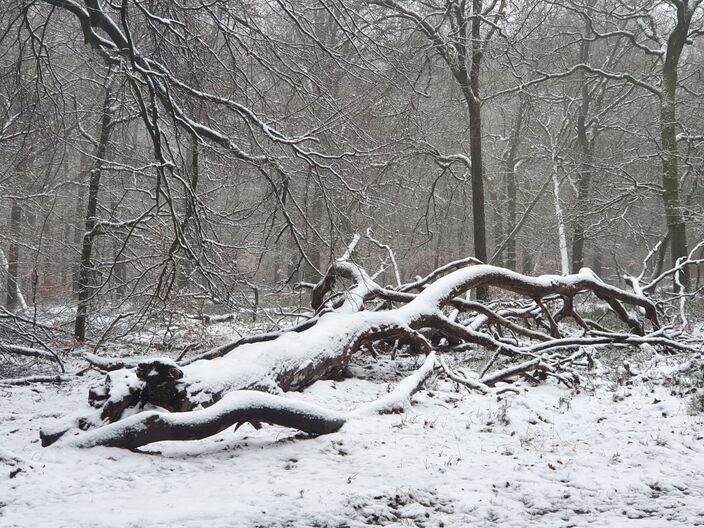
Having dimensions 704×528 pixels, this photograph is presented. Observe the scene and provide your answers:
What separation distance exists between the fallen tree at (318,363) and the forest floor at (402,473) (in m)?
0.24

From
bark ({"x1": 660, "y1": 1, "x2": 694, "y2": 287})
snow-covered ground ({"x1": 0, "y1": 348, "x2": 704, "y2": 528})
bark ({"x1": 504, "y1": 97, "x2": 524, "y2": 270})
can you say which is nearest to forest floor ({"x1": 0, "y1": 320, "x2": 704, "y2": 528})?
snow-covered ground ({"x1": 0, "y1": 348, "x2": 704, "y2": 528})

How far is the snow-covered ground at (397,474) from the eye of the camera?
119 inches

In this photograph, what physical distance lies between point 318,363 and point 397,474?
98.2 inches

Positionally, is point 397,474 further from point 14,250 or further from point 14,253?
point 14,253

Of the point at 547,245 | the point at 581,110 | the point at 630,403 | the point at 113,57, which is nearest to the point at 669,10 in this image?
the point at 581,110

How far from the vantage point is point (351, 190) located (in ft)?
18.4

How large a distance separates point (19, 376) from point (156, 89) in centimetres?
478

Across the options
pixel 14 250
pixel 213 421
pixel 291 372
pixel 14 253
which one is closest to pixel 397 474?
pixel 213 421

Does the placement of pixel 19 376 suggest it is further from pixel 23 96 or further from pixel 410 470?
pixel 410 470

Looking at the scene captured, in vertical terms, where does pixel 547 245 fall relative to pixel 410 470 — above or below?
above

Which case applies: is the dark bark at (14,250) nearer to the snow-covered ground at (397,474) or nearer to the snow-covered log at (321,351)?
the snow-covered log at (321,351)

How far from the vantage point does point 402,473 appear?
3.74 meters

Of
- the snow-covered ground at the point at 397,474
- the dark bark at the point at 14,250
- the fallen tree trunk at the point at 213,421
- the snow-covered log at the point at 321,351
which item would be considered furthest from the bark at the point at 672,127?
the dark bark at the point at 14,250

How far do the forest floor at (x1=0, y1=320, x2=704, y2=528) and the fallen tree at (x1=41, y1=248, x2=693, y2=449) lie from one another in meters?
0.24
